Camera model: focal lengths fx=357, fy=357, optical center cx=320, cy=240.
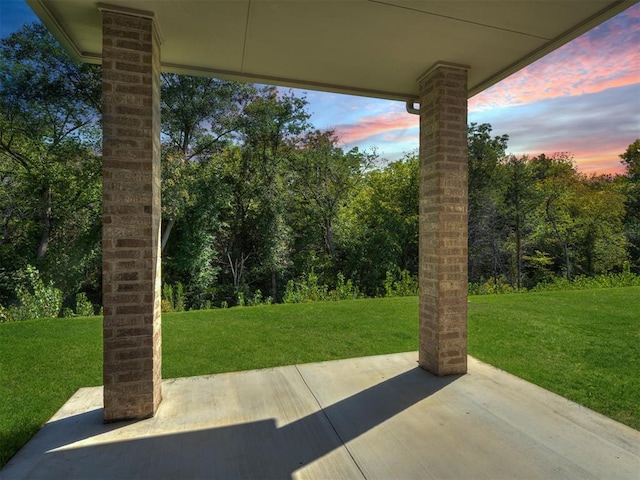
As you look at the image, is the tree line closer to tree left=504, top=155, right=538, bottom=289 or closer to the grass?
tree left=504, top=155, right=538, bottom=289

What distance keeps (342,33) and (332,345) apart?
3.52 m

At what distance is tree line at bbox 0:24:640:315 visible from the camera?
1052cm

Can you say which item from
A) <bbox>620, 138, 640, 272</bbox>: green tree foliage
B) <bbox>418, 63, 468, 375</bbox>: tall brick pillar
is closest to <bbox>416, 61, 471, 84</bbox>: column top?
<bbox>418, 63, 468, 375</bbox>: tall brick pillar

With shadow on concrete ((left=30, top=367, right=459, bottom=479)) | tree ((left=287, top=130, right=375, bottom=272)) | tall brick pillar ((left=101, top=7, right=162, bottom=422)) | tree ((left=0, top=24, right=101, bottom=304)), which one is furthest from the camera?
tree ((left=287, top=130, right=375, bottom=272))

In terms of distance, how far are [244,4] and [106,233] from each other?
5.70ft

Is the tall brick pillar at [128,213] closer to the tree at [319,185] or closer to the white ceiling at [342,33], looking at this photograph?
the white ceiling at [342,33]

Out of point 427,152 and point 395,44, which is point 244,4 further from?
point 427,152

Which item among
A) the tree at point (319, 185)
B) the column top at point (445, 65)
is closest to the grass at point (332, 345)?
the column top at point (445, 65)

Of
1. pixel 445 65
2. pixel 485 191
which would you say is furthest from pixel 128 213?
pixel 485 191

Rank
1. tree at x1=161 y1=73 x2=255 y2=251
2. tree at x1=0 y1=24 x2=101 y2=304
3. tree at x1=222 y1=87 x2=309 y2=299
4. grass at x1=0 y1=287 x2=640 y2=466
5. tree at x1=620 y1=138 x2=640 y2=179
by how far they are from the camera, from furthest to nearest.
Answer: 1. tree at x1=620 y1=138 x2=640 y2=179
2. tree at x1=222 y1=87 x2=309 y2=299
3. tree at x1=161 y1=73 x2=255 y2=251
4. tree at x1=0 y1=24 x2=101 y2=304
5. grass at x1=0 y1=287 x2=640 y2=466

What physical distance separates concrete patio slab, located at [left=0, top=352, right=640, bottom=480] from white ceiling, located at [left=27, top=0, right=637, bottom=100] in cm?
272

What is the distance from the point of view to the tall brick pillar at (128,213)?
240cm

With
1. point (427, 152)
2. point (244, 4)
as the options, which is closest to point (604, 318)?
point (427, 152)

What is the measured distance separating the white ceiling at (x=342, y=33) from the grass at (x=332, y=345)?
285cm
